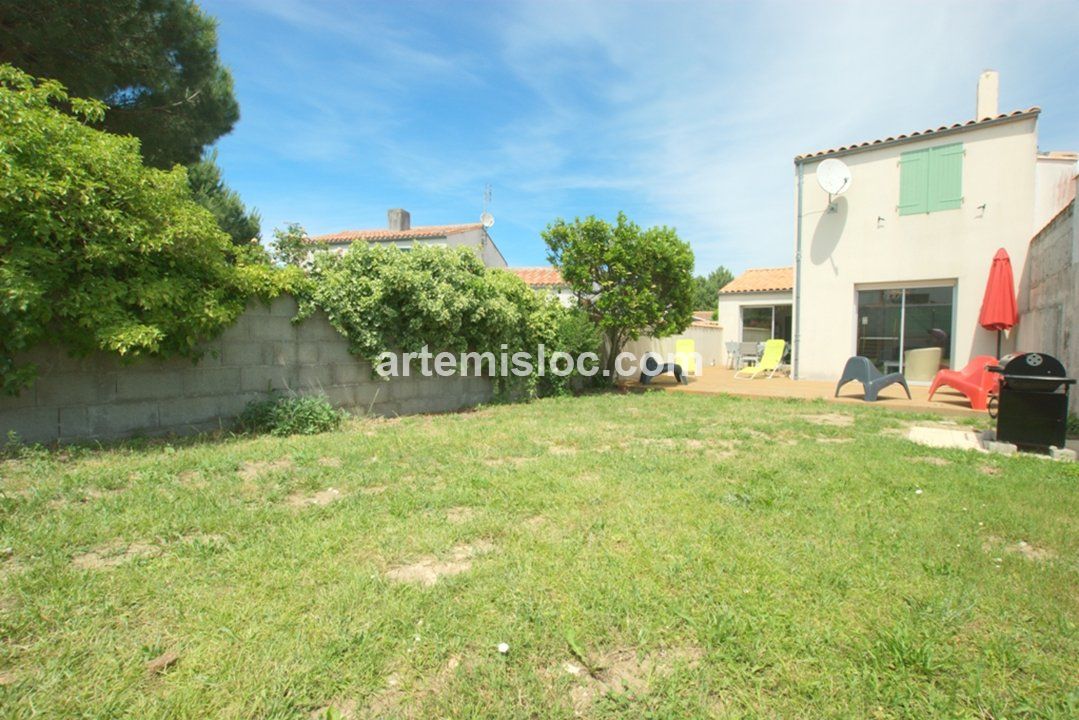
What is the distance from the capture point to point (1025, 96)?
9.91 metres

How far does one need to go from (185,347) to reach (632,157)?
12.0 metres

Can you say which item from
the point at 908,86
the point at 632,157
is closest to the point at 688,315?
the point at 632,157

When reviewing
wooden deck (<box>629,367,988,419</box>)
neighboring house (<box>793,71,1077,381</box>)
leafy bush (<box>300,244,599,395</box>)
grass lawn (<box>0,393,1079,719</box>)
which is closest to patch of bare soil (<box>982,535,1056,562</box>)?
grass lawn (<box>0,393,1079,719</box>)

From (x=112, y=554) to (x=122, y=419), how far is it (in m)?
2.95

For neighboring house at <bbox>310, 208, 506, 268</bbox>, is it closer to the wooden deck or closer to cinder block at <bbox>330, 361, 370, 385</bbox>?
the wooden deck

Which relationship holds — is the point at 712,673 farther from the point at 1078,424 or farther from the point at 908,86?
the point at 908,86

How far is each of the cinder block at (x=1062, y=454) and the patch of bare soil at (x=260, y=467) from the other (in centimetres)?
765

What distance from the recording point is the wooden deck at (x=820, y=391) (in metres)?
8.36

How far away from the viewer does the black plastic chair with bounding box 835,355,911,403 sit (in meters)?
9.09

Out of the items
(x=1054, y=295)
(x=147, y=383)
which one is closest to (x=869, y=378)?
(x=1054, y=295)

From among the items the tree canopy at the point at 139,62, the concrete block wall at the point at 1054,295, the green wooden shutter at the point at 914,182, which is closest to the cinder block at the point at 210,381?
the tree canopy at the point at 139,62

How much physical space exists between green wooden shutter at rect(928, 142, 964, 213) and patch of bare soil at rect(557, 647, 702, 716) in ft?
42.4

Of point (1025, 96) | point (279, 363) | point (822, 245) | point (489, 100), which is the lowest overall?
point (279, 363)

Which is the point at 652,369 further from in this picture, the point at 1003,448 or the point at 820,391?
the point at 1003,448
